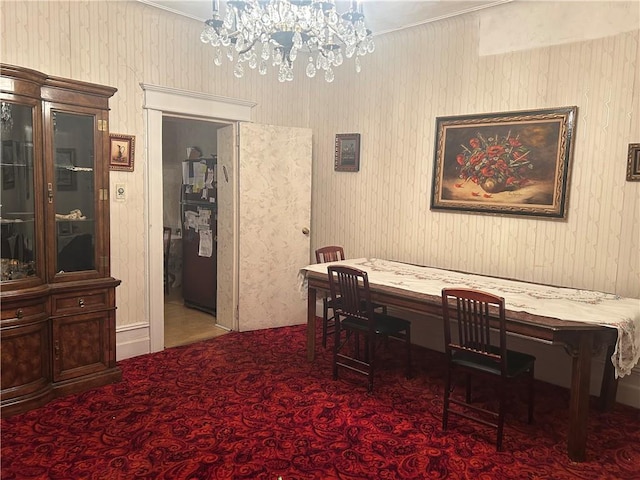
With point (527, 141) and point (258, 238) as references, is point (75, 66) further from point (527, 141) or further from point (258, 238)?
point (527, 141)

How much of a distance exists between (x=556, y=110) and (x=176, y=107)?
3134mm

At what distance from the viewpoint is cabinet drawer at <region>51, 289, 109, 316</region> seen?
10.4ft

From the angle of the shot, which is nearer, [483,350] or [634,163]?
[483,350]

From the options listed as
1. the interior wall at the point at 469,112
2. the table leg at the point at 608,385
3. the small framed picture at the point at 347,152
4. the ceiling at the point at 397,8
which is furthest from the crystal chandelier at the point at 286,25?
the table leg at the point at 608,385

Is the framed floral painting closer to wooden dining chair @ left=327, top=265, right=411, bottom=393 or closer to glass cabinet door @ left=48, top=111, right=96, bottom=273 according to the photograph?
wooden dining chair @ left=327, top=265, right=411, bottom=393

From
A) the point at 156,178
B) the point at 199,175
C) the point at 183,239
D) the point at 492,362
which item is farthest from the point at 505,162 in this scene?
the point at 183,239

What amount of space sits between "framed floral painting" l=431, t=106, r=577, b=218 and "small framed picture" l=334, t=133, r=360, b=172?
937mm

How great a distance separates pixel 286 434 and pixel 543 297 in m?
1.85

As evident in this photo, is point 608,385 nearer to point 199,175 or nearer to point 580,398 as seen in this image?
point 580,398

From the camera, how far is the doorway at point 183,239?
4832 mm

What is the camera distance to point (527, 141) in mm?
3656

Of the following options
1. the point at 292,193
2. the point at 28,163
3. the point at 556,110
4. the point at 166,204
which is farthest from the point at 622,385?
the point at 166,204

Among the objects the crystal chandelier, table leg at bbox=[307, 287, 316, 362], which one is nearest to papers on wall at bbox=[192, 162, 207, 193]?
table leg at bbox=[307, 287, 316, 362]

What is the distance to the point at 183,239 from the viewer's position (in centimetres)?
584
